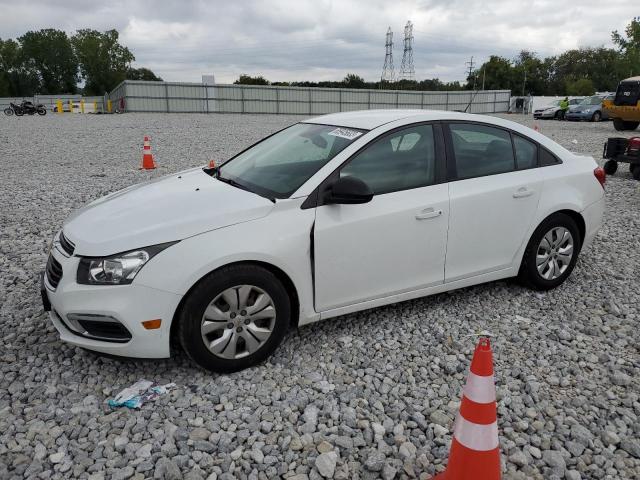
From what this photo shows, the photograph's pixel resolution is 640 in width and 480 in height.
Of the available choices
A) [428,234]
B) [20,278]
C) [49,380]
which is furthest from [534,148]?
[20,278]

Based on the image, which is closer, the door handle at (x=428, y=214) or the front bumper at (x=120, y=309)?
the front bumper at (x=120, y=309)

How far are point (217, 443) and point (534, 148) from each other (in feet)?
11.4

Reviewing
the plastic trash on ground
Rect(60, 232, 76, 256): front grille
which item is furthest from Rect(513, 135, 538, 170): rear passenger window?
Rect(60, 232, 76, 256): front grille

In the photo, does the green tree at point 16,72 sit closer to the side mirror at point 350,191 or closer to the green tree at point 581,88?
the green tree at point 581,88

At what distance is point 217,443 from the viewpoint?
2830 millimetres

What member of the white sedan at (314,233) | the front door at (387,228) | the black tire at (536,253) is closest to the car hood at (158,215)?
the white sedan at (314,233)

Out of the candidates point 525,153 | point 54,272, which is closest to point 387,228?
point 525,153

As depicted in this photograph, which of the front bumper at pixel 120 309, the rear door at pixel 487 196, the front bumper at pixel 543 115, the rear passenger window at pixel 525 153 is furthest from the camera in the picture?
the front bumper at pixel 543 115

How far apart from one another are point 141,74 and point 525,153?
366 feet

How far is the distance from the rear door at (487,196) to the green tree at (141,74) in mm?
107637

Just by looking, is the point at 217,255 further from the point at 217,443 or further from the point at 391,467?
the point at 391,467

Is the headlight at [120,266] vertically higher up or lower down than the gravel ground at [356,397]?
higher up

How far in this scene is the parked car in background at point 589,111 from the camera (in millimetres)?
30844

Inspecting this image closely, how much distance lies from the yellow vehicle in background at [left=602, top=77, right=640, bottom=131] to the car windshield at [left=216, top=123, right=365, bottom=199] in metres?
21.5
